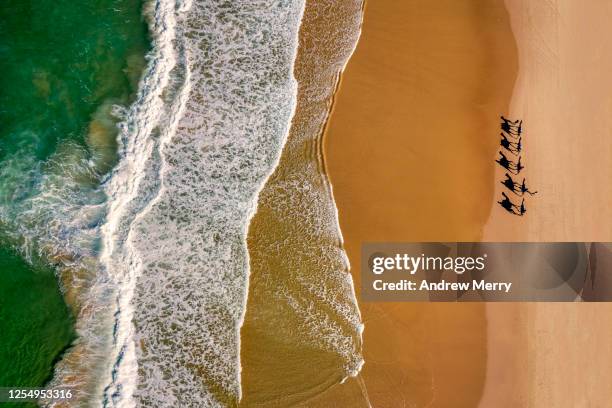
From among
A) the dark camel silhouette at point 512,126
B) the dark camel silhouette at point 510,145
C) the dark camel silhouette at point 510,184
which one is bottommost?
the dark camel silhouette at point 510,184

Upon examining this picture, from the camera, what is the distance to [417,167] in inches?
343

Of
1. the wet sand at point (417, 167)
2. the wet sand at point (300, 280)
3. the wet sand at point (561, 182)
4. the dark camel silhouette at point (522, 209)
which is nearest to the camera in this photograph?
the wet sand at point (300, 280)

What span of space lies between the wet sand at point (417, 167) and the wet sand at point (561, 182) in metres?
0.54

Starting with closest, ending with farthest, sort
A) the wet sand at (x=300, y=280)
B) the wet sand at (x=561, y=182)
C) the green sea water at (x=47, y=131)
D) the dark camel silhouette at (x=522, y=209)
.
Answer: the green sea water at (x=47, y=131)
the wet sand at (x=300, y=280)
the wet sand at (x=561, y=182)
the dark camel silhouette at (x=522, y=209)

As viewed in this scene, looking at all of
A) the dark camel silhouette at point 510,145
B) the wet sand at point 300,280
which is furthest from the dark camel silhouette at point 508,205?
the wet sand at point 300,280

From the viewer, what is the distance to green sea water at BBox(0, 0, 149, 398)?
7.92 m

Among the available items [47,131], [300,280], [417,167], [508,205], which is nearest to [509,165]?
[508,205]

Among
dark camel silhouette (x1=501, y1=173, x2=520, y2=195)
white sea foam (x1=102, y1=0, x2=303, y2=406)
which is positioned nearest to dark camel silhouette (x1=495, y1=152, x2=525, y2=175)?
dark camel silhouette (x1=501, y1=173, x2=520, y2=195)

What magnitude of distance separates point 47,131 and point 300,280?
4.80 meters

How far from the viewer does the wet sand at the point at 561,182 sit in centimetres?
890

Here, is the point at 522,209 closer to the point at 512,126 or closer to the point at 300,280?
the point at 512,126

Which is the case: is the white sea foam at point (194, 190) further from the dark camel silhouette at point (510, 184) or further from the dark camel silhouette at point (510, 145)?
the dark camel silhouette at point (510, 184)

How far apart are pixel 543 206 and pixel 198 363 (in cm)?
664

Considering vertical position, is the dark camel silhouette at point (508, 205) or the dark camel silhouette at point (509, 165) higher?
the dark camel silhouette at point (509, 165)
